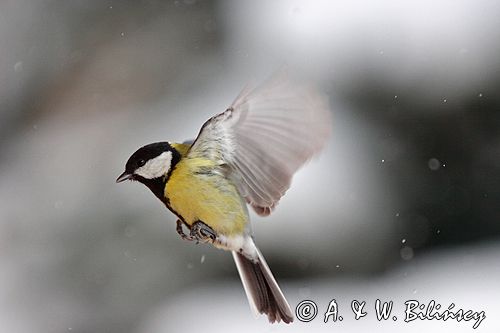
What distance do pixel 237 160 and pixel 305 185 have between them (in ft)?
5.59

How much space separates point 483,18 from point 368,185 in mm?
812

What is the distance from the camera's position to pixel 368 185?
115 inches

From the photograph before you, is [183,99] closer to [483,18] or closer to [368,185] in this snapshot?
[368,185]

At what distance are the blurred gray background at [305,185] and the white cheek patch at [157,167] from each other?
4.45 feet

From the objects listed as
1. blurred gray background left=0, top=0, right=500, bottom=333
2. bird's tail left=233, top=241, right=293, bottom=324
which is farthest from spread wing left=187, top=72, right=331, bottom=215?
blurred gray background left=0, top=0, right=500, bottom=333

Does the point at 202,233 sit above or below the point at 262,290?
above

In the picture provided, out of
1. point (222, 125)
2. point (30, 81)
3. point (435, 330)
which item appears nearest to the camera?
point (222, 125)

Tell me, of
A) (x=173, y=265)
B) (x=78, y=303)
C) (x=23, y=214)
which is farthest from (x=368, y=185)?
(x=23, y=214)

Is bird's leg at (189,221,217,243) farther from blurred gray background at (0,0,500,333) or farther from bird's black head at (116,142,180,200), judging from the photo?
blurred gray background at (0,0,500,333)

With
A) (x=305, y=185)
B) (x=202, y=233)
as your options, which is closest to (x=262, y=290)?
(x=202, y=233)

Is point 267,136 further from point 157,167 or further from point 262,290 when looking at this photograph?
point 262,290

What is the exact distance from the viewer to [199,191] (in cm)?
123

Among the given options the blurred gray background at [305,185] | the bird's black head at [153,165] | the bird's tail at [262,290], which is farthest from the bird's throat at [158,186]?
the blurred gray background at [305,185]

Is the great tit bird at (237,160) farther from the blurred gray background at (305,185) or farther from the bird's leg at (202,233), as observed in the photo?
the blurred gray background at (305,185)
